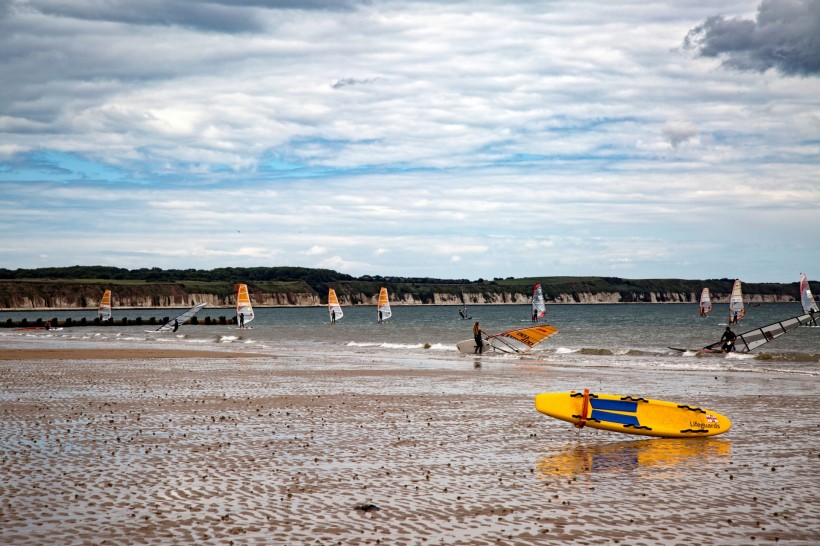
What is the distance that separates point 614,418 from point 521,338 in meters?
35.1

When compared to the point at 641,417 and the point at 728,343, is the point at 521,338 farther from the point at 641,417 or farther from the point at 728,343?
the point at 641,417

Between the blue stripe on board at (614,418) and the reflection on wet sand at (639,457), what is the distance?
0.47 meters

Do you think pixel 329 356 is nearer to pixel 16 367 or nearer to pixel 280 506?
pixel 16 367

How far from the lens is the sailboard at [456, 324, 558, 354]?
53.0 meters

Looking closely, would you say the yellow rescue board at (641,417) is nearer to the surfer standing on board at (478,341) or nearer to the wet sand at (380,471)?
the wet sand at (380,471)

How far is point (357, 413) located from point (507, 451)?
20.6 ft

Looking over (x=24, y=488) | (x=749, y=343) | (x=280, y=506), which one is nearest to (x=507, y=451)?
(x=280, y=506)

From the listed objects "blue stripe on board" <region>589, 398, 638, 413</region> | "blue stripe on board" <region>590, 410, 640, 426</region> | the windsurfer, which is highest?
"blue stripe on board" <region>589, 398, 638, 413</region>

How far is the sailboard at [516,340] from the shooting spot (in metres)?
53.0

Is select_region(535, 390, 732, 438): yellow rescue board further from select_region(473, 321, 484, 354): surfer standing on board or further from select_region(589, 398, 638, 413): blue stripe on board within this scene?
select_region(473, 321, 484, 354): surfer standing on board

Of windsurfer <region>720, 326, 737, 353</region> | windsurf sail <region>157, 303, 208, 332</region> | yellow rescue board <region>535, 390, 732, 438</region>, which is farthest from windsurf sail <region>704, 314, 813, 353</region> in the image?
Answer: windsurf sail <region>157, 303, 208, 332</region>

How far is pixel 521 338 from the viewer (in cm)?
5325

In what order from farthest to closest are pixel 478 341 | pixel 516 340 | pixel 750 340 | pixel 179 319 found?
pixel 179 319
pixel 516 340
pixel 750 340
pixel 478 341

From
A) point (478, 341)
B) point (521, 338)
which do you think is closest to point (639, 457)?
point (478, 341)
